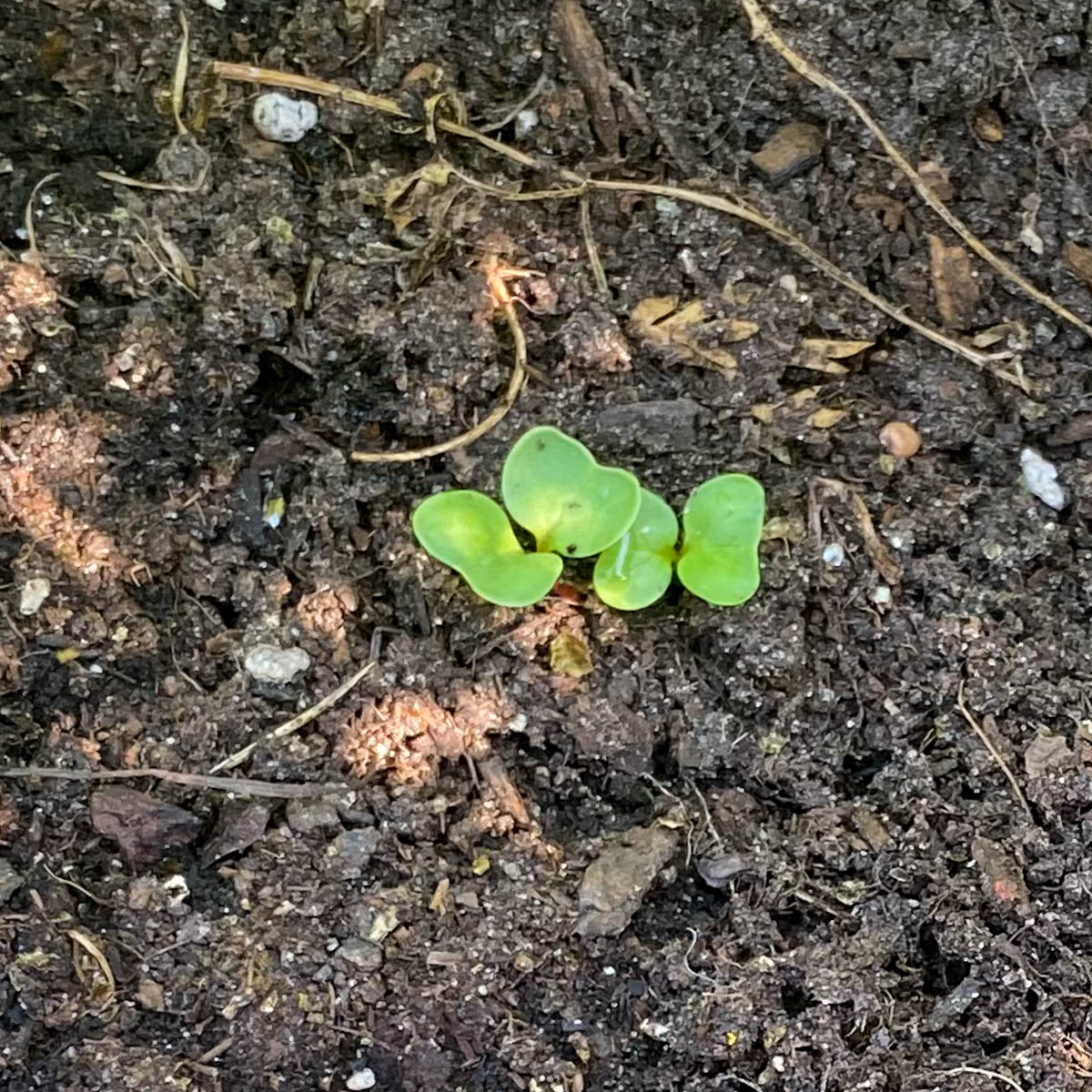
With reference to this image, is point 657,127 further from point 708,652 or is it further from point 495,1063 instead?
point 495,1063

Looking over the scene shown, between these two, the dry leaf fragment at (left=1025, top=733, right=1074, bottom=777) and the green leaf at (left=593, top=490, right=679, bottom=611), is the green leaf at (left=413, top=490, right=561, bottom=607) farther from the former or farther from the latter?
the dry leaf fragment at (left=1025, top=733, right=1074, bottom=777)

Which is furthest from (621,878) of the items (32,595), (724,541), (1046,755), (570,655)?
(32,595)

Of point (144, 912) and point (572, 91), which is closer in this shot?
point (144, 912)

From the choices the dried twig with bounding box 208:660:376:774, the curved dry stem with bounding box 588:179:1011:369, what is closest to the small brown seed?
the curved dry stem with bounding box 588:179:1011:369

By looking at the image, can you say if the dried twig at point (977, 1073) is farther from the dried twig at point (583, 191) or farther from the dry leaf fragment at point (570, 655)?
the dried twig at point (583, 191)

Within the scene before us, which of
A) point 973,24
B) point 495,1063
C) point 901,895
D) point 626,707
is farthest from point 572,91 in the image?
point 495,1063

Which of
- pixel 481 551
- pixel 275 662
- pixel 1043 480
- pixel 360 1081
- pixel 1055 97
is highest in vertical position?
pixel 1055 97

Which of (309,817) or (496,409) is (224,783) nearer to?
(309,817)
